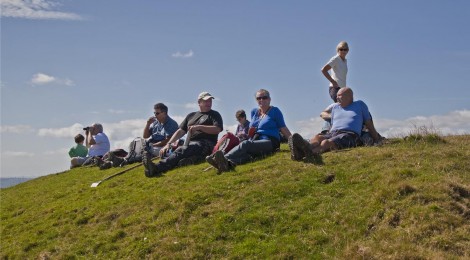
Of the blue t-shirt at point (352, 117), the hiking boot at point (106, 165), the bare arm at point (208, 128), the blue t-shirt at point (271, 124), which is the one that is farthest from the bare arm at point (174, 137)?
the blue t-shirt at point (352, 117)

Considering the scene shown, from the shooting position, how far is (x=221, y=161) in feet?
40.5

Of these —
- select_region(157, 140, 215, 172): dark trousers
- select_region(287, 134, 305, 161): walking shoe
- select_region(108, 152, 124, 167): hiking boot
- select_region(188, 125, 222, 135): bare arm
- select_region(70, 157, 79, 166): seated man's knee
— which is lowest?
select_region(287, 134, 305, 161): walking shoe

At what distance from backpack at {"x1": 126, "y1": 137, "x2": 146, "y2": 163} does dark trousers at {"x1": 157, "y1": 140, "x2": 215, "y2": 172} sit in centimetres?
339

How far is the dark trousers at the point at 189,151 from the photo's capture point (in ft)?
47.7

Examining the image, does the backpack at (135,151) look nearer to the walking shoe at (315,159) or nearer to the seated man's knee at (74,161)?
the seated man's knee at (74,161)

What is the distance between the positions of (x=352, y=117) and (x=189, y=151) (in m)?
4.59

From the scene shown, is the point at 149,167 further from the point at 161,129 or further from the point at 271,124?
the point at 161,129

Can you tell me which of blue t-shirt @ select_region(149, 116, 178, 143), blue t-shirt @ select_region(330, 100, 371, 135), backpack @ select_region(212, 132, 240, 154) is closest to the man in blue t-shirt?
blue t-shirt @ select_region(149, 116, 178, 143)

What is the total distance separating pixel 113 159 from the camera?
18.5 m

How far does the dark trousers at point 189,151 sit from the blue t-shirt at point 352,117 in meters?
3.64

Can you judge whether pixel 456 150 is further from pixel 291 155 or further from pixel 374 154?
pixel 291 155

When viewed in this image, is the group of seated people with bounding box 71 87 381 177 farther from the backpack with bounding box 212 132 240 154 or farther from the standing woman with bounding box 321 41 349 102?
the standing woman with bounding box 321 41 349 102

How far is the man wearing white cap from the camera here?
1450cm

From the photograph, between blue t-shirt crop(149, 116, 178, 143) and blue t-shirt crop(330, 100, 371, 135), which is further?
blue t-shirt crop(149, 116, 178, 143)
